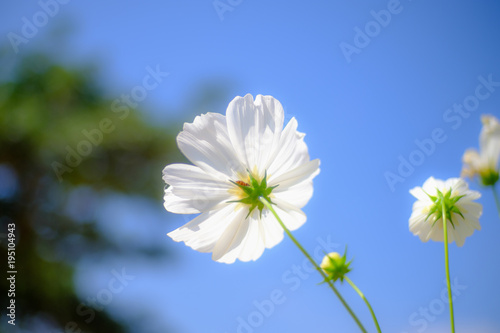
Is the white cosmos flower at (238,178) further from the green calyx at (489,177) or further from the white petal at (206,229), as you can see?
the green calyx at (489,177)

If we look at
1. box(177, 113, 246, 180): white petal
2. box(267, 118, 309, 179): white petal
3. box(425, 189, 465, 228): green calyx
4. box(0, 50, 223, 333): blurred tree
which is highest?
box(0, 50, 223, 333): blurred tree

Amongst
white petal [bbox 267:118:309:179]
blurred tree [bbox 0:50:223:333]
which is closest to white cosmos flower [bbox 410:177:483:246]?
white petal [bbox 267:118:309:179]

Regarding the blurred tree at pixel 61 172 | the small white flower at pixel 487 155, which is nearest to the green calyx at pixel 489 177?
the small white flower at pixel 487 155

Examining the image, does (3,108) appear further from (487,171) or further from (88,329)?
(487,171)

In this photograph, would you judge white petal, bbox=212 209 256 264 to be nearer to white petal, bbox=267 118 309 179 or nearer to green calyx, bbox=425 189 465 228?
white petal, bbox=267 118 309 179

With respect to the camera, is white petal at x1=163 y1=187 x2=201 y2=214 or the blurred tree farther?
the blurred tree

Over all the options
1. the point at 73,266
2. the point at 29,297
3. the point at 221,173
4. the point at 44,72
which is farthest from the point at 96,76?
the point at 221,173

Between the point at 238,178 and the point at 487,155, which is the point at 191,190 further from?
the point at 487,155
